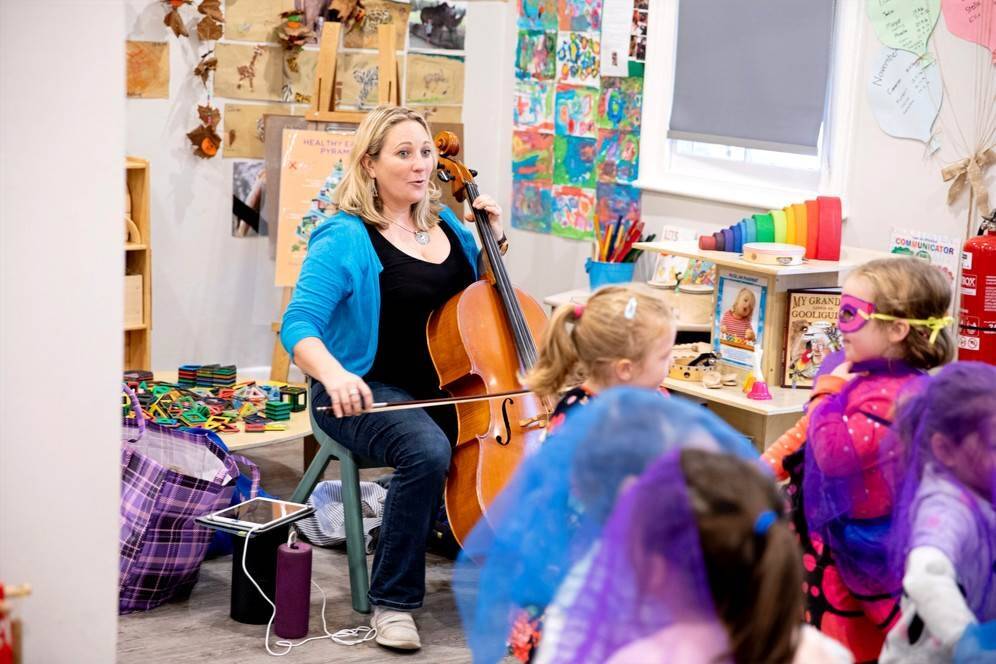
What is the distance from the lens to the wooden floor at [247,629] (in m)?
3.09

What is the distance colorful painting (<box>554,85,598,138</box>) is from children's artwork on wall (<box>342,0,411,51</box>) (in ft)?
2.41

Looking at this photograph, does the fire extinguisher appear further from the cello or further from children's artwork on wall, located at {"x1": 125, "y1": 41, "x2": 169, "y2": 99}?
children's artwork on wall, located at {"x1": 125, "y1": 41, "x2": 169, "y2": 99}

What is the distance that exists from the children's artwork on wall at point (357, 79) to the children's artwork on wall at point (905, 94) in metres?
2.22

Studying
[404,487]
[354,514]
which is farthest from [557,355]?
[354,514]

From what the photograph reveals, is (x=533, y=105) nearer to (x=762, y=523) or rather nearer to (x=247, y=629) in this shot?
(x=247, y=629)

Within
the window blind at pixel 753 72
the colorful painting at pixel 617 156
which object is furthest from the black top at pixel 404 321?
the colorful painting at pixel 617 156

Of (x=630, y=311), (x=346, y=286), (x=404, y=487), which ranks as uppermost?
(x=630, y=311)

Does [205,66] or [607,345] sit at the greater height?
[205,66]

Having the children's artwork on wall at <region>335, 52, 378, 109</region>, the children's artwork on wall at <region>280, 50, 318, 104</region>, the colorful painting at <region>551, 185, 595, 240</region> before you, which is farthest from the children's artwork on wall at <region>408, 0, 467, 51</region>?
the colorful painting at <region>551, 185, 595, 240</region>

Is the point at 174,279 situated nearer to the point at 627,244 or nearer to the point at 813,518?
the point at 627,244

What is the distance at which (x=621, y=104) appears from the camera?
5.09m

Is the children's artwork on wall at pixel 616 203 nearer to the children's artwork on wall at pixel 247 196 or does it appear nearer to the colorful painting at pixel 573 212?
the colorful painting at pixel 573 212

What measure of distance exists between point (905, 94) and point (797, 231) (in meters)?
0.55

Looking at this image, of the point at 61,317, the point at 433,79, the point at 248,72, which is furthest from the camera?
the point at 433,79
